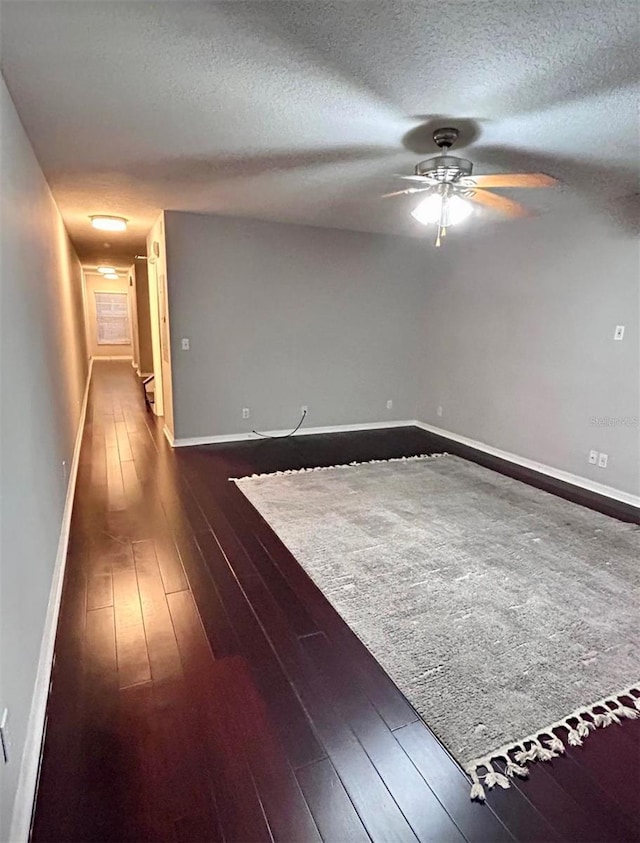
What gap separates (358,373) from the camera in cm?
557

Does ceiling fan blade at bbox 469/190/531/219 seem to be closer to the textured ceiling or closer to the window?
the textured ceiling

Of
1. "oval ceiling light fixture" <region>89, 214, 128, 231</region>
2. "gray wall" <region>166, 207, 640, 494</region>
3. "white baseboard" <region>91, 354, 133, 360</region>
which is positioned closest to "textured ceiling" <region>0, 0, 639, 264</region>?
"gray wall" <region>166, 207, 640, 494</region>

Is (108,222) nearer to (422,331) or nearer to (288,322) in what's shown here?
(288,322)

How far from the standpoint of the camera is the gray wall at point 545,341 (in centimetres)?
364

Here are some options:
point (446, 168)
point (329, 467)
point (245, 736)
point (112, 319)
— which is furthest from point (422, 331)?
point (112, 319)

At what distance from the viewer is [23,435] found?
5.96ft

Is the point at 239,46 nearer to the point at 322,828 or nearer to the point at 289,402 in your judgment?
the point at 322,828

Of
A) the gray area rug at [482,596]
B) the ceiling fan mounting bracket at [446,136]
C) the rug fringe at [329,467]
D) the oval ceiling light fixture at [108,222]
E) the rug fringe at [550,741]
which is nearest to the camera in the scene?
the rug fringe at [550,741]

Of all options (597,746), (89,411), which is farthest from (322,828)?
(89,411)

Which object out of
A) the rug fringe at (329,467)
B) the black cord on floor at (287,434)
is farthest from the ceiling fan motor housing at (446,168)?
the black cord on floor at (287,434)

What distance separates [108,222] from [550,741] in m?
5.16

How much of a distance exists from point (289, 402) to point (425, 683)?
149 inches

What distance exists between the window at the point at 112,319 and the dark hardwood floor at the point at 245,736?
37.8ft

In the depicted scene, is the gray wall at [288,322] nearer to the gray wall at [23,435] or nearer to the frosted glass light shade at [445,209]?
the gray wall at [23,435]
